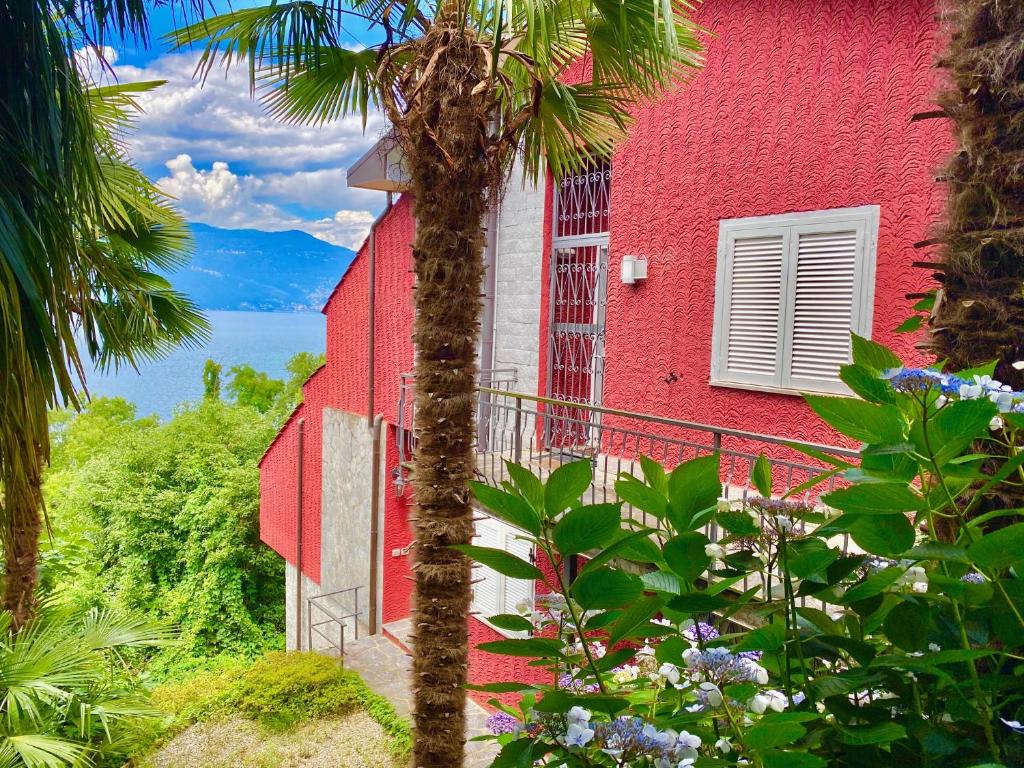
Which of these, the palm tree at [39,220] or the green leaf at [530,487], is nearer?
the green leaf at [530,487]

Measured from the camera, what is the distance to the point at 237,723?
7773 millimetres

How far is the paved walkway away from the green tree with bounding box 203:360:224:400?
20818mm

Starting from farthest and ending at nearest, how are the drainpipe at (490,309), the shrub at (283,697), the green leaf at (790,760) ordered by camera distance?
1. the drainpipe at (490,309)
2. the shrub at (283,697)
3. the green leaf at (790,760)

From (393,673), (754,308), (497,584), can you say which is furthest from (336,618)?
(754,308)

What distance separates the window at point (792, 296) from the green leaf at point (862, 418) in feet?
15.7

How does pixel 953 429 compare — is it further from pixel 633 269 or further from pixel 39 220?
pixel 633 269

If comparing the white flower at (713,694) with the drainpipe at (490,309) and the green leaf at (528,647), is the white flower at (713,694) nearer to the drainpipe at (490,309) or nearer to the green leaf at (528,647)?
the green leaf at (528,647)

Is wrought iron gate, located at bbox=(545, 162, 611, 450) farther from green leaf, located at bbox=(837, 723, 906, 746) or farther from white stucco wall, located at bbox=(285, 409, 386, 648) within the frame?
green leaf, located at bbox=(837, 723, 906, 746)

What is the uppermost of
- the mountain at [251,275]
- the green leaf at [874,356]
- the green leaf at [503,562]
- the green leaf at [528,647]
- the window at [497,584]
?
the mountain at [251,275]

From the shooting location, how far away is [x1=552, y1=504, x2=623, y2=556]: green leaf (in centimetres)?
Result: 65

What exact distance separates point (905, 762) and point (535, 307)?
724cm

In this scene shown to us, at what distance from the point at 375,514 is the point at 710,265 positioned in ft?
17.1

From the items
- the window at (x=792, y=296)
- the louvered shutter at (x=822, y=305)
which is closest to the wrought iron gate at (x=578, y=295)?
the window at (x=792, y=296)

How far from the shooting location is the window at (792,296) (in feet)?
17.1
